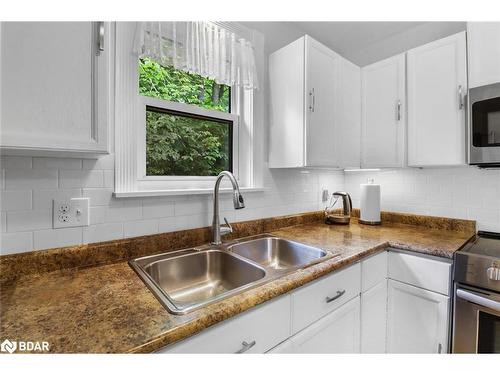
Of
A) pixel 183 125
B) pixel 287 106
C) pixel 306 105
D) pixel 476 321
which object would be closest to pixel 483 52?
pixel 306 105

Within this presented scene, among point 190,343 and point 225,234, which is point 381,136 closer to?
point 225,234

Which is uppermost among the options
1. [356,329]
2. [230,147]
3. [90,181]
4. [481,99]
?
[481,99]

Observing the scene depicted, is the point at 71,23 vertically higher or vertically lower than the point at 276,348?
higher

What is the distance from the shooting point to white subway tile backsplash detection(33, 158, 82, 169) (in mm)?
942

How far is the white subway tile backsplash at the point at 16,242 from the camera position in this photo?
2.91 feet

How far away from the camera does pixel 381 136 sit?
1869 mm

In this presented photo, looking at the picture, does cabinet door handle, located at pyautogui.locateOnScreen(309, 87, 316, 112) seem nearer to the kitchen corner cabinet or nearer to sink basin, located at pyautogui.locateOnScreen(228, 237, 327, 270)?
sink basin, located at pyautogui.locateOnScreen(228, 237, 327, 270)

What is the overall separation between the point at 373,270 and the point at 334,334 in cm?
42

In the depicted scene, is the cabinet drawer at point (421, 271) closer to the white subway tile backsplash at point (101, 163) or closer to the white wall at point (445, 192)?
the white wall at point (445, 192)

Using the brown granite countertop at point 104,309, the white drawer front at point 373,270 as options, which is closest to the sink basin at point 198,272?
the brown granite countertop at point 104,309

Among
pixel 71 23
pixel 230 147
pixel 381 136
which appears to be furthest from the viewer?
pixel 381 136

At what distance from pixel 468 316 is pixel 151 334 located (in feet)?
4.47

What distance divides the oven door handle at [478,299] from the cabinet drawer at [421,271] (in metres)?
0.07

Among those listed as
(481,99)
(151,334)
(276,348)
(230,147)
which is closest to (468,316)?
(276,348)
